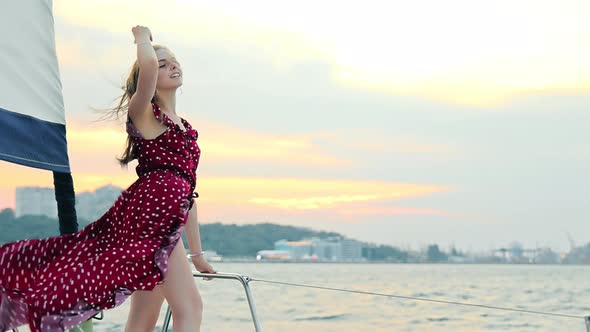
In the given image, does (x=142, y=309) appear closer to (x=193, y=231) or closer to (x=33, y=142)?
(x=193, y=231)

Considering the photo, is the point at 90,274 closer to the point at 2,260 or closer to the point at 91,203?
the point at 2,260

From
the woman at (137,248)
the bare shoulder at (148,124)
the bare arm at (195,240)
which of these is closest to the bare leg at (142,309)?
the woman at (137,248)

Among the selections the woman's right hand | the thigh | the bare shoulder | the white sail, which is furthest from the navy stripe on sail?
the thigh

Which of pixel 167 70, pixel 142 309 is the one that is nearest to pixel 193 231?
pixel 142 309

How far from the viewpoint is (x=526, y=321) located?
2172 centimetres

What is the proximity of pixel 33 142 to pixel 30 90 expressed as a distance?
21 cm

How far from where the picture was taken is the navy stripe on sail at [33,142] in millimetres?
3645

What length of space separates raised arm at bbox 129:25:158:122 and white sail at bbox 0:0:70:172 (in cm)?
66

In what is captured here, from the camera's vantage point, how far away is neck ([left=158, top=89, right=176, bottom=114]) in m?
3.45

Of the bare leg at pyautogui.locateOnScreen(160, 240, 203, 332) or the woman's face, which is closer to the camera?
the bare leg at pyautogui.locateOnScreen(160, 240, 203, 332)

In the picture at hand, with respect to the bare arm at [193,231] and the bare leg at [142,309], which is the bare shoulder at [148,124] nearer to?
Answer: the bare arm at [193,231]

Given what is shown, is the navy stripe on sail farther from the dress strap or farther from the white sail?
the dress strap

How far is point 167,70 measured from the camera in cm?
341

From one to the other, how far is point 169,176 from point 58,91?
0.85 metres
